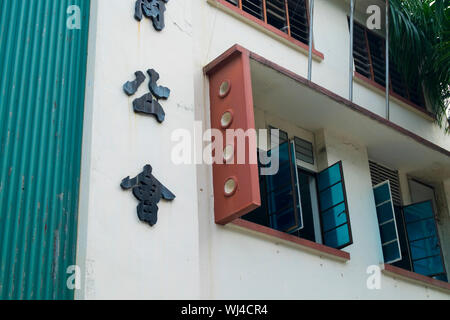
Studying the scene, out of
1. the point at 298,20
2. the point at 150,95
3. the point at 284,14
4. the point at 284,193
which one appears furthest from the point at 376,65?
the point at 150,95

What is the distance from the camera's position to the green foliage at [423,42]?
10.4 meters

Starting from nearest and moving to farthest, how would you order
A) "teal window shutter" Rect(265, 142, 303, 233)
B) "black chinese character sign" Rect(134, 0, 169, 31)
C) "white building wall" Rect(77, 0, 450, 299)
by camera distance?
"white building wall" Rect(77, 0, 450, 299), "black chinese character sign" Rect(134, 0, 169, 31), "teal window shutter" Rect(265, 142, 303, 233)

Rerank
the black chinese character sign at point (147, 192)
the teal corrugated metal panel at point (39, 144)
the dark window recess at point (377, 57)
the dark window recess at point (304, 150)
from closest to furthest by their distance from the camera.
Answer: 1. the teal corrugated metal panel at point (39, 144)
2. the black chinese character sign at point (147, 192)
3. the dark window recess at point (304, 150)
4. the dark window recess at point (377, 57)

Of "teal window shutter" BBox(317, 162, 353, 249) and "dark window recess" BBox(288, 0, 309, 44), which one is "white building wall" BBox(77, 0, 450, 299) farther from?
"dark window recess" BBox(288, 0, 309, 44)

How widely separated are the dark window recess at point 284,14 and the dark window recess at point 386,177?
1.99 metres

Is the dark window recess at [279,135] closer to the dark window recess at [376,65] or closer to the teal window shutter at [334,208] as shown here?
the teal window shutter at [334,208]

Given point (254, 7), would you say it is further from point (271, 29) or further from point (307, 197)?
point (307, 197)

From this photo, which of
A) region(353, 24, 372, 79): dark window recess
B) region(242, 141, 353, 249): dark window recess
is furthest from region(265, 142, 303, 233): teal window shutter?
region(353, 24, 372, 79): dark window recess

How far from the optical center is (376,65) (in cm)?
1104

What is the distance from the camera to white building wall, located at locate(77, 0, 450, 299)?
6133mm

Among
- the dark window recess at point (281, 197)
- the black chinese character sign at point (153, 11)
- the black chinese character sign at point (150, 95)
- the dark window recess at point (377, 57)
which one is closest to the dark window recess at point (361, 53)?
the dark window recess at point (377, 57)

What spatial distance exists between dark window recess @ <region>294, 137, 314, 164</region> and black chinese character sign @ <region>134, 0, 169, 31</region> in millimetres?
2545

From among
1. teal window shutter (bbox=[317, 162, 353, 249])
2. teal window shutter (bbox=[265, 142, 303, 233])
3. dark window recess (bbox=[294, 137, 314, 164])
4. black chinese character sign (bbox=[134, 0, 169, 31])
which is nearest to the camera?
black chinese character sign (bbox=[134, 0, 169, 31])
